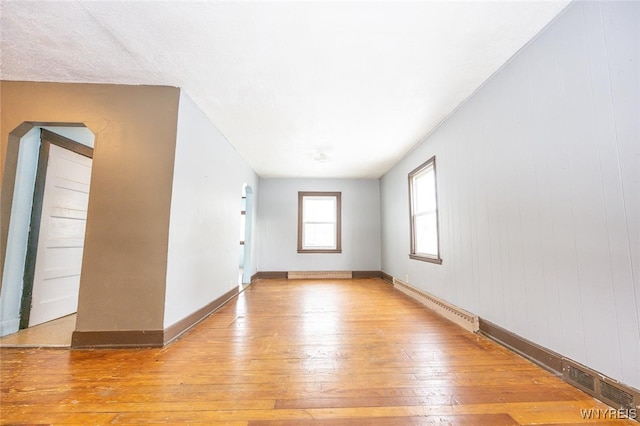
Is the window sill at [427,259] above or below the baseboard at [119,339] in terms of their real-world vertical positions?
above

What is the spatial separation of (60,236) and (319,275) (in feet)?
15.5

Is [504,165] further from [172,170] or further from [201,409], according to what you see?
[172,170]

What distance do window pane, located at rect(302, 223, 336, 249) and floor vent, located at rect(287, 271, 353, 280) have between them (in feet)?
2.16

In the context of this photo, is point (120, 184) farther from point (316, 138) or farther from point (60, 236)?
point (316, 138)

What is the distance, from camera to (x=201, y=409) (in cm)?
143

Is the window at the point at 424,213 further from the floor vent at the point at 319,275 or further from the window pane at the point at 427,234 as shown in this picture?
the floor vent at the point at 319,275

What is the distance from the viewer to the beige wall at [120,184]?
7.61 ft

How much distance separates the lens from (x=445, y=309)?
10.4ft

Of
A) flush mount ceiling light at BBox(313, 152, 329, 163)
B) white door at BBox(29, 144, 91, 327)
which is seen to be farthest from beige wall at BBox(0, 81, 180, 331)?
flush mount ceiling light at BBox(313, 152, 329, 163)

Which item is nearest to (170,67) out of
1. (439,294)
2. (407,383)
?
(407,383)

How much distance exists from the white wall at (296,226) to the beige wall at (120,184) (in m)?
4.05

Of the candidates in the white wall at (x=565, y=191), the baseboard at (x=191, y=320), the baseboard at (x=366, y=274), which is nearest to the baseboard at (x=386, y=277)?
the baseboard at (x=366, y=274)

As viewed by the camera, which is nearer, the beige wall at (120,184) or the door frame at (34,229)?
the beige wall at (120,184)

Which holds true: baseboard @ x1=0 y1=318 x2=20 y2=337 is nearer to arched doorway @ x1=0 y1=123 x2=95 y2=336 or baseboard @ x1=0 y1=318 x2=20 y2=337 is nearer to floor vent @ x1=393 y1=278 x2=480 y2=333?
arched doorway @ x1=0 y1=123 x2=95 y2=336
